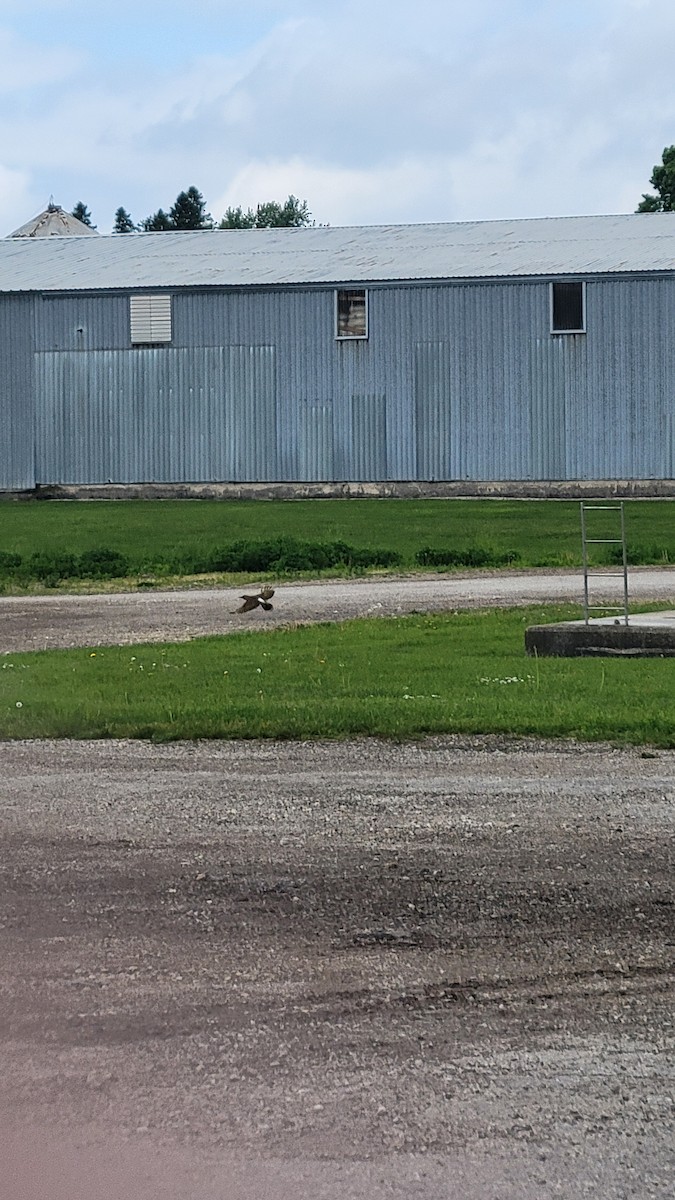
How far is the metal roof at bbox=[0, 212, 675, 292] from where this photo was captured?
4622 centimetres

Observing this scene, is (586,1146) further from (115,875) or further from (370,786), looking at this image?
(370,786)

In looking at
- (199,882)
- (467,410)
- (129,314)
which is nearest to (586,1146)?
(199,882)

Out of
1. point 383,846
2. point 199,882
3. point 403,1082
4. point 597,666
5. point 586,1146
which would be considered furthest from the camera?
point 597,666

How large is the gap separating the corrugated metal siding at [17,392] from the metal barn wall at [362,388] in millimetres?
114

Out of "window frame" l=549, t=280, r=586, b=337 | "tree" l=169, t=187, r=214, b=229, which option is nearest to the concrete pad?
"window frame" l=549, t=280, r=586, b=337

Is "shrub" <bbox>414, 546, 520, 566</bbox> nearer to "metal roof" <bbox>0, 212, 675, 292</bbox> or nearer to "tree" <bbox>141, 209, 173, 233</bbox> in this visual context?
"metal roof" <bbox>0, 212, 675, 292</bbox>

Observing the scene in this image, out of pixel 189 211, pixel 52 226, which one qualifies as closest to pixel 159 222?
pixel 189 211

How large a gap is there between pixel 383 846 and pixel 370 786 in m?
1.52

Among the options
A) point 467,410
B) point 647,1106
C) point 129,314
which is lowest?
point 647,1106

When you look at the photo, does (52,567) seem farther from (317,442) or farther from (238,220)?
(238,220)

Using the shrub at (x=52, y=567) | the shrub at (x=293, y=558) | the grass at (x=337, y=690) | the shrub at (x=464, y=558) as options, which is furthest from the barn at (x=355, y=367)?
the grass at (x=337, y=690)

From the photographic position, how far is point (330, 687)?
1284 cm

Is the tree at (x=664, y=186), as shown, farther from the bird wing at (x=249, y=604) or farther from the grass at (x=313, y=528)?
the bird wing at (x=249, y=604)

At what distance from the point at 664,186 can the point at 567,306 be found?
4412 centimetres
